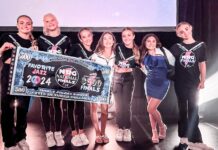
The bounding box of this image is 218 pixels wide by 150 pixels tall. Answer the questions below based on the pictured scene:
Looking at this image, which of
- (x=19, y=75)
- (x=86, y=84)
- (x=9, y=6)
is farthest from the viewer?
(x=9, y=6)

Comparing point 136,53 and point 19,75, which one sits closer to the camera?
point 19,75

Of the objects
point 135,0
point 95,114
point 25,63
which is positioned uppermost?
point 135,0

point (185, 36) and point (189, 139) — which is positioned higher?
point (185, 36)

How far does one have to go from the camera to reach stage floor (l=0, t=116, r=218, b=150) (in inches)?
109

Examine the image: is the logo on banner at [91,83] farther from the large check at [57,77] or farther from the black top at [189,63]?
the black top at [189,63]

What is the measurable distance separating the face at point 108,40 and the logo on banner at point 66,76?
395mm

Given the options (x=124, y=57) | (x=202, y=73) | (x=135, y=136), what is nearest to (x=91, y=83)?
(x=124, y=57)

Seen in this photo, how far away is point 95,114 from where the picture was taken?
2930 millimetres

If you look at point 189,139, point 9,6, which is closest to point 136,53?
point 189,139

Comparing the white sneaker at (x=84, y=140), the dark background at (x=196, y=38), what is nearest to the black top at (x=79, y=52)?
the dark background at (x=196, y=38)

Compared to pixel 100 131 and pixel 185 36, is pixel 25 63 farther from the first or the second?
pixel 185 36

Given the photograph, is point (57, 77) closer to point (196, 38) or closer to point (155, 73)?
point (155, 73)

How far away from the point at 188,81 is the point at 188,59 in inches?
8.4

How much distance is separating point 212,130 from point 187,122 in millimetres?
711
